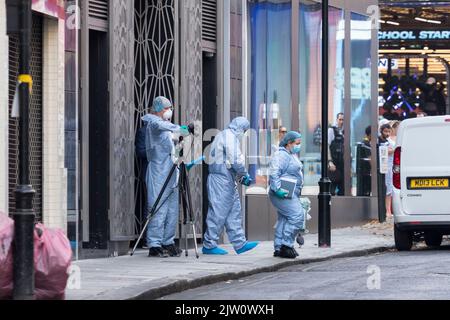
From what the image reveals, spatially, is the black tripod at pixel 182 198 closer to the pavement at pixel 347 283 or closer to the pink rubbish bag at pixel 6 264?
the pavement at pixel 347 283

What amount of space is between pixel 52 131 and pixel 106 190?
1463 millimetres

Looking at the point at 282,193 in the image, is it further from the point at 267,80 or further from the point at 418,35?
the point at 418,35

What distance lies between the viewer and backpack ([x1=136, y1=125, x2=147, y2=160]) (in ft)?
61.6

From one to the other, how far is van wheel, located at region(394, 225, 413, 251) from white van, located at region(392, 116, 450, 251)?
73 mm

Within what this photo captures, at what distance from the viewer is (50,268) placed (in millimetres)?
11758

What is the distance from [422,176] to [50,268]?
968cm

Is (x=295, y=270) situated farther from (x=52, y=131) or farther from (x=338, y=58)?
(x=338, y=58)

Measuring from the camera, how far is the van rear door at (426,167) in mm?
20359

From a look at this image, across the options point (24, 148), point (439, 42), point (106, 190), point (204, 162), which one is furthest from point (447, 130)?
point (439, 42)

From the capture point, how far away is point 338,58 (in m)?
26.5

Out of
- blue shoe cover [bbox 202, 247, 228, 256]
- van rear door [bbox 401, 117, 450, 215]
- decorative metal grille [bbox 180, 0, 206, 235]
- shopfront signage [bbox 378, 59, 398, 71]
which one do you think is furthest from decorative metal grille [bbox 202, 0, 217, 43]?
shopfront signage [bbox 378, 59, 398, 71]

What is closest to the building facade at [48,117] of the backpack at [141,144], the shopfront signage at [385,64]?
the backpack at [141,144]

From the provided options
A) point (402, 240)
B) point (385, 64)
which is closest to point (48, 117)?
point (402, 240)

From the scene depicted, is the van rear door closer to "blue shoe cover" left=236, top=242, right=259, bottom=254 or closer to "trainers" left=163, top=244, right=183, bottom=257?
"blue shoe cover" left=236, top=242, right=259, bottom=254
